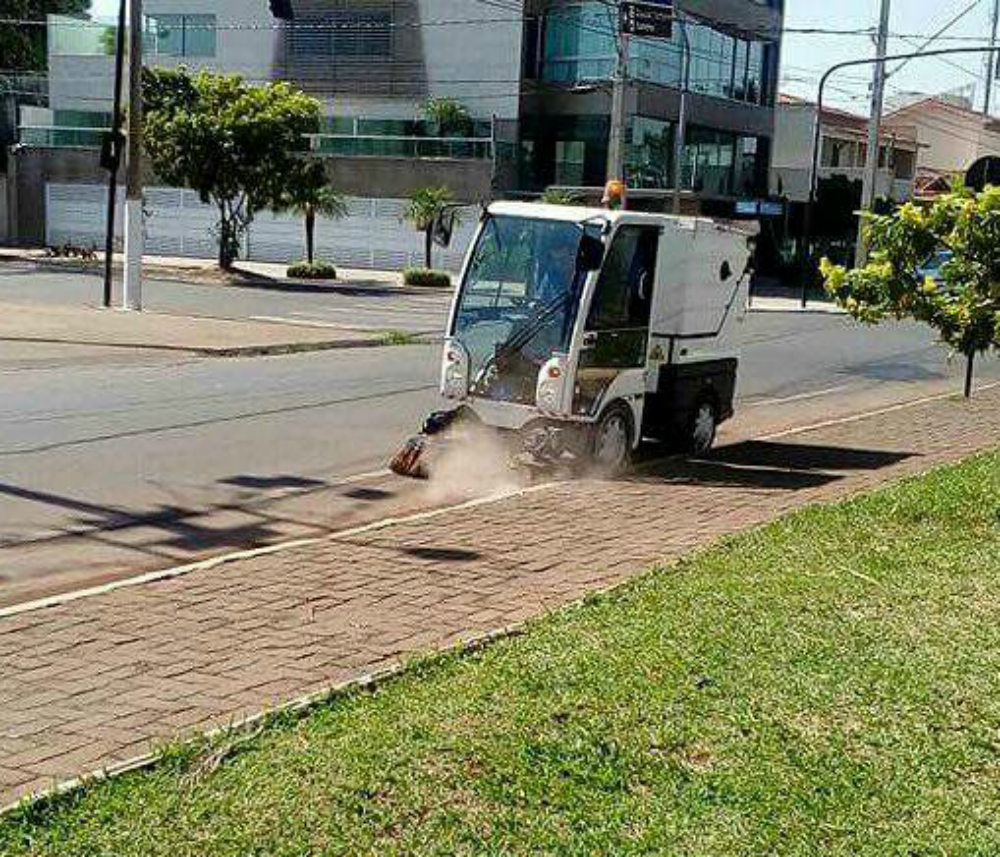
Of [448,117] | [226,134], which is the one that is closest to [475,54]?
[448,117]

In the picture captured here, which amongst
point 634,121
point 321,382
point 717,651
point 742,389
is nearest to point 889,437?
point 742,389

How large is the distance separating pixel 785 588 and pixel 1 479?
621 cm

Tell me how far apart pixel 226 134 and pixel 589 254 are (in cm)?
3002

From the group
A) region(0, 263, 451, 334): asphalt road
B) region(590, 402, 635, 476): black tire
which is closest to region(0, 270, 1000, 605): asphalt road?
A: region(590, 402, 635, 476): black tire

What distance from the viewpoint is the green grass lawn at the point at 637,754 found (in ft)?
13.0

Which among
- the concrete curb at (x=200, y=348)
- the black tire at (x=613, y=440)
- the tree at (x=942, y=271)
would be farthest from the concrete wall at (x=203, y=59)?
the tree at (x=942, y=271)

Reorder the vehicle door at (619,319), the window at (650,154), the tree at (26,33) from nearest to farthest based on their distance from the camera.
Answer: the vehicle door at (619,319) < the window at (650,154) < the tree at (26,33)

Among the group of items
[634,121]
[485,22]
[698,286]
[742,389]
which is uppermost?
[485,22]

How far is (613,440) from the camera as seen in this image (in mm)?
11781

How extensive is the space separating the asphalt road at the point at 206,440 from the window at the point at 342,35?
30.5 metres

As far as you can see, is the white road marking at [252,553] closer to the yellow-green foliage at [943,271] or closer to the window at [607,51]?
the yellow-green foliage at [943,271]

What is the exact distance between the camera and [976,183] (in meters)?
9.45

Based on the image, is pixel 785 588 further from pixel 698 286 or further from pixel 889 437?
pixel 889 437

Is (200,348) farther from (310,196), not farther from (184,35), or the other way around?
(184,35)
